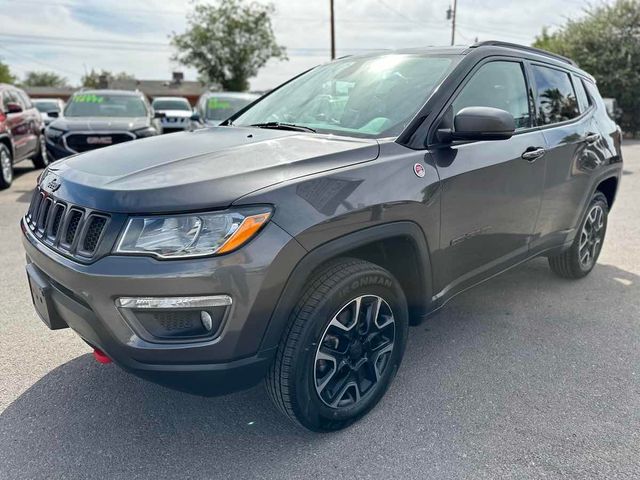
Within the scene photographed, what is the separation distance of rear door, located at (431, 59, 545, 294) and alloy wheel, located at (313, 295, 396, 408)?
427 millimetres

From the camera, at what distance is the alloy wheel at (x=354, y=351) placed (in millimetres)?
2289

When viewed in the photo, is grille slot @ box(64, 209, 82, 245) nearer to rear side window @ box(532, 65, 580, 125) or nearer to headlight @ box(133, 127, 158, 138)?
rear side window @ box(532, 65, 580, 125)

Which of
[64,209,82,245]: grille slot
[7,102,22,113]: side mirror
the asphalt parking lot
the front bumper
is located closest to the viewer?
the front bumper

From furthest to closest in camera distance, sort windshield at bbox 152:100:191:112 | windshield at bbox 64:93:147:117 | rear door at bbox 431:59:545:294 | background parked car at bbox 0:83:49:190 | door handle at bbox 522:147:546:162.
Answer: windshield at bbox 152:100:191:112
windshield at bbox 64:93:147:117
background parked car at bbox 0:83:49:190
door handle at bbox 522:147:546:162
rear door at bbox 431:59:545:294

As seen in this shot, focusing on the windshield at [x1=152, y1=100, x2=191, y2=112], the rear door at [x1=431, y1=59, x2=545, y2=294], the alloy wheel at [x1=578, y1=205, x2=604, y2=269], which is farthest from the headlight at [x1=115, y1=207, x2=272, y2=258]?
the windshield at [x1=152, y1=100, x2=191, y2=112]

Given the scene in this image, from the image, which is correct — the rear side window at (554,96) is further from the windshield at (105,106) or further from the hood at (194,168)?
the windshield at (105,106)

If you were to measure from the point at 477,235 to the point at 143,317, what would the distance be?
180cm

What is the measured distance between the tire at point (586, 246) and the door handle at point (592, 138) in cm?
45

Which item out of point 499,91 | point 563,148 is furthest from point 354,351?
point 563,148

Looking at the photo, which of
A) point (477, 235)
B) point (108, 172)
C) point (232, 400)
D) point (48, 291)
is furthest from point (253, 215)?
point (477, 235)

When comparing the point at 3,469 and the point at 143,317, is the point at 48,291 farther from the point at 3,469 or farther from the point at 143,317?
the point at 3,469

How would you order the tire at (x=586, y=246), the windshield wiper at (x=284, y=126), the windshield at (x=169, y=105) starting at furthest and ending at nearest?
the windshield at (x=169, y=105) < the tire at (x=586, y=246) < the windshield wiper at (x=284, y=126)

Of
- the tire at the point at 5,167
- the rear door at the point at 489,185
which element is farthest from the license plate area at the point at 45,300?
the tire at the point at 5,167

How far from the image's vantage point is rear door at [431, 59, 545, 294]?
265cm
